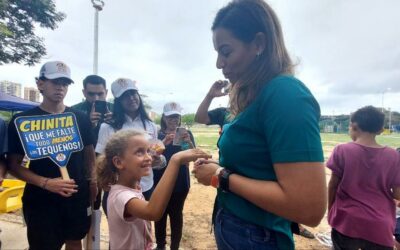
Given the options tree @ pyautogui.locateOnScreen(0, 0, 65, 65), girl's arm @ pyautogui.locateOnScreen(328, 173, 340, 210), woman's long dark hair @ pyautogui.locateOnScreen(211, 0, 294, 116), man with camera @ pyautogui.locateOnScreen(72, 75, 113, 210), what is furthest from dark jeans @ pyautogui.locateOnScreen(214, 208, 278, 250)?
tree @ pyautogui.locateOnScreen(0, 0, 65, 65)

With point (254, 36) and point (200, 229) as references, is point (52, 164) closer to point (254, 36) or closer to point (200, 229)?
point (254, 36)

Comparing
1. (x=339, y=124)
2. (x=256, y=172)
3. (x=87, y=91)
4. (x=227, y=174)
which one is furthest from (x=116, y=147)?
(x=339, y=124)

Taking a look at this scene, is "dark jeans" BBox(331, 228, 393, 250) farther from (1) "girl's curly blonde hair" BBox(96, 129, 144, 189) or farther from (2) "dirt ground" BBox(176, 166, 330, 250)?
(1) "girl's curly blonde hair" BBox(96, 129, 144, 189)

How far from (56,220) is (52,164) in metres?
0.51

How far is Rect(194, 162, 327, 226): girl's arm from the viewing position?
3.10ft

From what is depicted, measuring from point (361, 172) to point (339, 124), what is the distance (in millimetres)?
69761

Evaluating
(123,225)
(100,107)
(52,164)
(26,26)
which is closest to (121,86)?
(100,107)

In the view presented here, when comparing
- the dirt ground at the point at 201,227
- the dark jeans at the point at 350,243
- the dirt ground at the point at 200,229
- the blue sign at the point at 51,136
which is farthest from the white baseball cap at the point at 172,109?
the dark jeans at the point at 350,243

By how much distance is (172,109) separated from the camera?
4168 mm

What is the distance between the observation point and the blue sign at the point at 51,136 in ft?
7.63

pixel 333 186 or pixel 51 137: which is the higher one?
pixel 51 137

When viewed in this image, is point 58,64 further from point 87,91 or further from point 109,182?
point 109,182

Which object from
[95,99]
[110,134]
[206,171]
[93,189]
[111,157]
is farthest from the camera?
[95,99]

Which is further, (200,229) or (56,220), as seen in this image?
(200,229)
